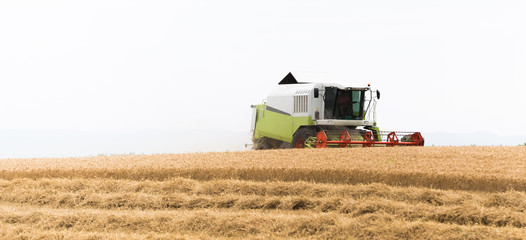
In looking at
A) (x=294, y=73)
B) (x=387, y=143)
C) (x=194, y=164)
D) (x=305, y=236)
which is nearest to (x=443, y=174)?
(x=305, y=236)

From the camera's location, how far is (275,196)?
7.65m

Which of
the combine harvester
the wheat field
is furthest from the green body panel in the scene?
the wheat field

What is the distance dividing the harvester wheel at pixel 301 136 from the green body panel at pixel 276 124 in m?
0.27

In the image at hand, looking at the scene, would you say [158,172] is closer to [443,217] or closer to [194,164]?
[194,164]

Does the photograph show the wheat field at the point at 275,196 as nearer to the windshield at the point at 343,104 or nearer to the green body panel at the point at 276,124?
the windshield at the point at 343,104

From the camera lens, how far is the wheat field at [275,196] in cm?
609

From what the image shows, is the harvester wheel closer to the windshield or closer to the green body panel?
the green body panel

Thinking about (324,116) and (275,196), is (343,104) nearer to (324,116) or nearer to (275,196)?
(324,116)

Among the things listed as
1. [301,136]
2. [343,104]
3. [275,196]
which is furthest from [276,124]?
[275,196]

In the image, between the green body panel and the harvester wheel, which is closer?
the harvester wheel

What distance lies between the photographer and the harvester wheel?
13683 millimetres

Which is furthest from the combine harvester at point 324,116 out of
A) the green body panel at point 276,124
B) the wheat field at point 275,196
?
the wheat field at point 275,196

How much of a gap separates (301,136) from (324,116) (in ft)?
2.76

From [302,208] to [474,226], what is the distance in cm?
236
